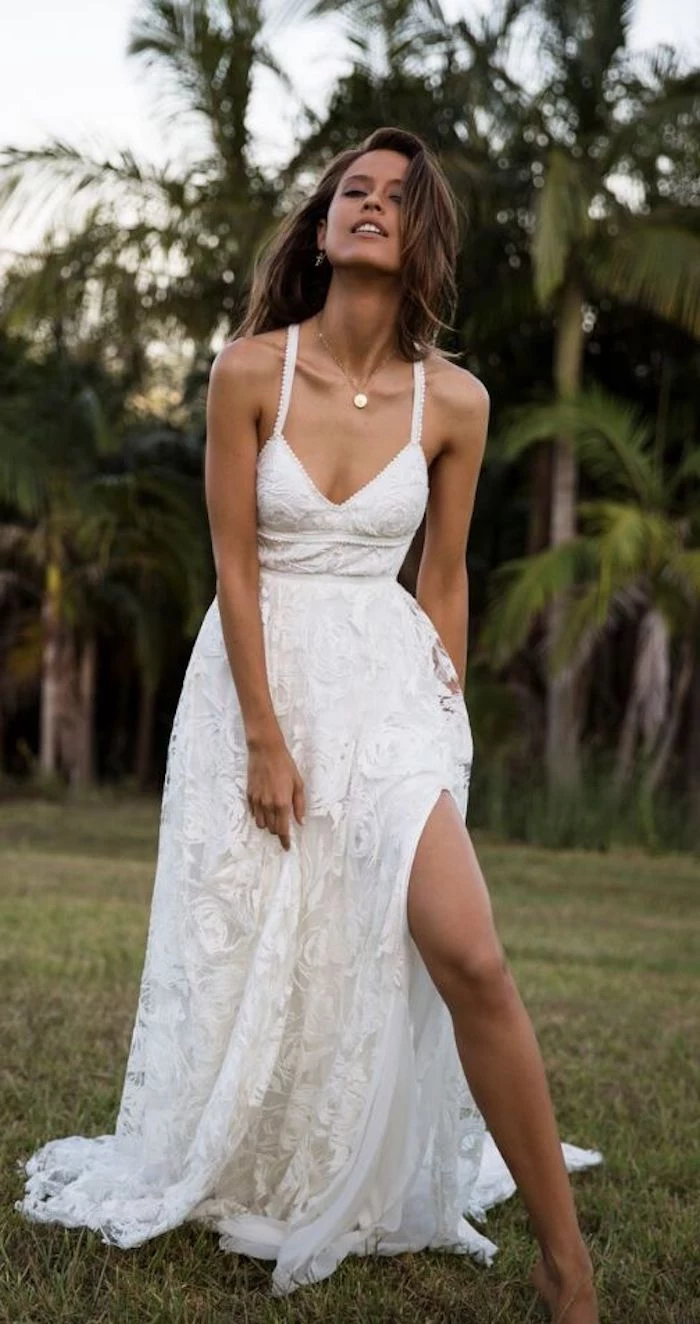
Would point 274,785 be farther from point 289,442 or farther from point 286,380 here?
point 286,380

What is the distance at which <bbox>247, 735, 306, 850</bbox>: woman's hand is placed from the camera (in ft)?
10.8

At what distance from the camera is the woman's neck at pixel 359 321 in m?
3.41

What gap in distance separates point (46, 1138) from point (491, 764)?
1131cm

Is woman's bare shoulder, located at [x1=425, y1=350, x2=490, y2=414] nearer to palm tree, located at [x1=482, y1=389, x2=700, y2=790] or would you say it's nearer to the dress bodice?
the dress bodice

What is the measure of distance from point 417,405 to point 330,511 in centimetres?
32

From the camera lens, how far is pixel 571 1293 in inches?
114

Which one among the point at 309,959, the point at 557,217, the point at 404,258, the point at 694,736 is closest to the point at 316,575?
the point at 404,258

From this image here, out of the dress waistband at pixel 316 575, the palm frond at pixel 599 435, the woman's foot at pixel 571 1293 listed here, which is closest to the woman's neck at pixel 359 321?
the dress waistband at pixel 316 575

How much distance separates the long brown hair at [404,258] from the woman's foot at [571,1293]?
1847 millimetres

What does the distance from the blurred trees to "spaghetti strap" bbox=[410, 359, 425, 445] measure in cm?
971

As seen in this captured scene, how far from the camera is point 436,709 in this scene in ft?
11.2

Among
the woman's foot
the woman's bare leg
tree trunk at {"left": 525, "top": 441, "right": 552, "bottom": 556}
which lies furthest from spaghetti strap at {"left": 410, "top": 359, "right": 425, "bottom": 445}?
tree trunk at {"left": 525, "top": 441, "right": 552, "bottom": 556}

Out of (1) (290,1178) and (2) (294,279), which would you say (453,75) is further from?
(1) (290,1178)

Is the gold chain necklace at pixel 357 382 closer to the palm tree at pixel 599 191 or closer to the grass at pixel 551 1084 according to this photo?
the grass at pixel 551 1084
